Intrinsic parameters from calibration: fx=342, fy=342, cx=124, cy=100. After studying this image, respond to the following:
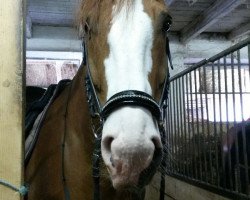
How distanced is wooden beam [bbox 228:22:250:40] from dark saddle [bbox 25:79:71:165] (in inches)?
163

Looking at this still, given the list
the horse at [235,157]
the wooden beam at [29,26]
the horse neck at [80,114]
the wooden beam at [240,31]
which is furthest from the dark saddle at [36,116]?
the wooden beam at [240,31]

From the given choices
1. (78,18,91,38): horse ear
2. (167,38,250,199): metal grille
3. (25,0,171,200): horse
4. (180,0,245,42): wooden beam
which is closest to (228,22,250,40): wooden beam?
(180,0,245,42): wooden beam

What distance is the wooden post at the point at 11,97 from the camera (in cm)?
98

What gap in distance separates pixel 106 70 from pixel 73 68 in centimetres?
413

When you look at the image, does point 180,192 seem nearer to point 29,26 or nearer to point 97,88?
point 97,88

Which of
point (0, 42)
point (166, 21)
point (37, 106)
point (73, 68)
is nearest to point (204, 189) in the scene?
point (37, 106)

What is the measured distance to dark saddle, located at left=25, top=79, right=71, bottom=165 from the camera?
169 centimetres

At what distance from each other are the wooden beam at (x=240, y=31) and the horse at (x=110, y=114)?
4326mm

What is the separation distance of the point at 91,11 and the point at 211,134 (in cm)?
216

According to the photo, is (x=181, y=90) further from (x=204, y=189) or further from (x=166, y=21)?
(x=166, y=21)

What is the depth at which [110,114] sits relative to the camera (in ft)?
3.49

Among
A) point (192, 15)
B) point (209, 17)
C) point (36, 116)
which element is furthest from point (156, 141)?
point (192, 15)

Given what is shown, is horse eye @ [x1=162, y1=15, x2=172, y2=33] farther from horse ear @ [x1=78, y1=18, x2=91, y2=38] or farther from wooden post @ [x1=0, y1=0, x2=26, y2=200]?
wooden post @ [x1=0, y1=0, x2=26, y2=200]

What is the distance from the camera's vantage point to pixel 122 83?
1078 millimetres
